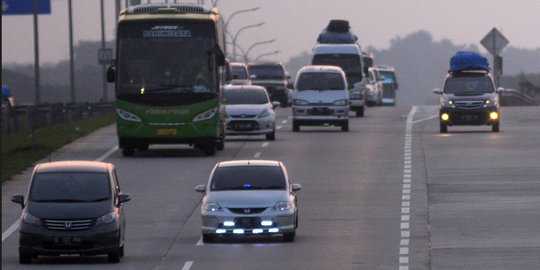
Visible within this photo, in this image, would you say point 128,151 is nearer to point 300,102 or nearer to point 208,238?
point 300,102

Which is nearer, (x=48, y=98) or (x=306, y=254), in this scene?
(x=306, y=254)

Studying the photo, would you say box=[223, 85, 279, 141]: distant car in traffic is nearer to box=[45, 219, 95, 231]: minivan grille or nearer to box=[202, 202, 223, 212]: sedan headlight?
box=[202, 202, 223, 212]: sedan headlight

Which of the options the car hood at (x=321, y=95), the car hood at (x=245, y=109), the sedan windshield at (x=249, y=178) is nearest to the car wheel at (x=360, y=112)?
the car hood at (x=321, y=95)

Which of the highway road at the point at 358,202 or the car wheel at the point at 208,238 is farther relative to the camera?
the car wheel at the point at 208,238

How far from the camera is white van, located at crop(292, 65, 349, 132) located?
175 ft

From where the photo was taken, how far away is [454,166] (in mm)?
40375

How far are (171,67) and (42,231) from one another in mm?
19919

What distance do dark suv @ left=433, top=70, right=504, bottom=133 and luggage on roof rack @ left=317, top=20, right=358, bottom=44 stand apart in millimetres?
23290

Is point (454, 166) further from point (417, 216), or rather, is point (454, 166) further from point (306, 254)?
point (306, 254)

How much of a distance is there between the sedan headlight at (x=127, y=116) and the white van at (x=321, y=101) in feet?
36.9

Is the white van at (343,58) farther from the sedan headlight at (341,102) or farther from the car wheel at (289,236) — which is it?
the car wheel at (289,236)

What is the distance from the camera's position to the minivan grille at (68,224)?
23.2 meters

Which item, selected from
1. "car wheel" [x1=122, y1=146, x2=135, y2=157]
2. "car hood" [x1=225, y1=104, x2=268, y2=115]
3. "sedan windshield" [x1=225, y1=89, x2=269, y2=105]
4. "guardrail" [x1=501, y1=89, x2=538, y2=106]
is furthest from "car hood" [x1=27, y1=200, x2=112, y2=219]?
"guardrail" [x1=501, y1=89, x2=538, y2=106]

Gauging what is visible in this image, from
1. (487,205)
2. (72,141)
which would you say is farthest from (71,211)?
(72,141)
